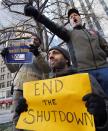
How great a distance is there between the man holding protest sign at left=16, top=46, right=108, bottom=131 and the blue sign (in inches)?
34.5

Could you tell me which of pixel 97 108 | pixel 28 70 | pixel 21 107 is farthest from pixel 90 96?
pixel 28 70

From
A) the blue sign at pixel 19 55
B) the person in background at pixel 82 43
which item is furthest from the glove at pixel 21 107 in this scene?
the blue sign at pixel 19 55

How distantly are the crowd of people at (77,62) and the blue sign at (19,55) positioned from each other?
78 mm

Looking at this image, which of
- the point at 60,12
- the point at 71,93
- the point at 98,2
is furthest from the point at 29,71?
the point at 98,2

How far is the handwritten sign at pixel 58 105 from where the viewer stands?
2.41 metres

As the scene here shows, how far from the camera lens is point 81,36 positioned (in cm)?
373

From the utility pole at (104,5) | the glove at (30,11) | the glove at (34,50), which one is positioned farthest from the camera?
the utility pole at (104,5)

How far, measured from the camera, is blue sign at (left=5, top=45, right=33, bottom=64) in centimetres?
396

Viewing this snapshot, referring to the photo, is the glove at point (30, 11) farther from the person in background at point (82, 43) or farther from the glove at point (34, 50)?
the glove at point (34, 50)

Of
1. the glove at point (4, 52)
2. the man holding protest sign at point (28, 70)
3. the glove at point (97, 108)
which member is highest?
the glove at point (4, 52)

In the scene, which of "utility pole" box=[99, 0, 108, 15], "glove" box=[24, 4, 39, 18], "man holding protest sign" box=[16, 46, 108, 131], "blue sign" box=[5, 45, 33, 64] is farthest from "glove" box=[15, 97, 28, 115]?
"utility pole" box=[99, 0, 108, 15]

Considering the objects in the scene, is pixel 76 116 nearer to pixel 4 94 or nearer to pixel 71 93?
pixel 71 93

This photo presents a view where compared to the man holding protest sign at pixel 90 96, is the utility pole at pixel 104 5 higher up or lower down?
higher up

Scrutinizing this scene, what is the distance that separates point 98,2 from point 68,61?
42.2 ft
